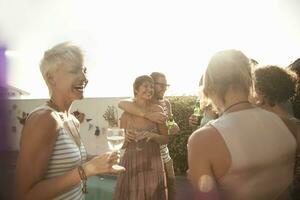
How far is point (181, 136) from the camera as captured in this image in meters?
11.0

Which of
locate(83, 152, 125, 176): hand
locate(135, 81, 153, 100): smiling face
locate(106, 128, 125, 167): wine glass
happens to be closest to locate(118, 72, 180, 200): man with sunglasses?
locate(135, 81, 153, 100): smiling face

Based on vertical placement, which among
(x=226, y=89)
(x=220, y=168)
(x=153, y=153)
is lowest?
(x=153, y=153)

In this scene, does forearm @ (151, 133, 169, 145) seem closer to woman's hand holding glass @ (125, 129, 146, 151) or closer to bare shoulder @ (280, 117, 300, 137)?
woman's hand holding glass @ (125, 129, 146, 151)

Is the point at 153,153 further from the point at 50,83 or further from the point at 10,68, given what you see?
the point at 10,68

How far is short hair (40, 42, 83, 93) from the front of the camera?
2.44 metres

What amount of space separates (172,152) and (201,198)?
29.7 feet

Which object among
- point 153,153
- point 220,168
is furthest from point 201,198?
point 153,153

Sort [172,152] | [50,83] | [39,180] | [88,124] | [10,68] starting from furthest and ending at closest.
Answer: [88,124], [172,152], [50,83], [39,180], [10,68]

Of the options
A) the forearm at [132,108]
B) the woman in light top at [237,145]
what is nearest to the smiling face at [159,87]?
the forearm at [132,108]

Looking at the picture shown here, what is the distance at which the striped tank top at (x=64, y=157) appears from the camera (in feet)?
7.33

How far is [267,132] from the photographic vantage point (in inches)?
81.3

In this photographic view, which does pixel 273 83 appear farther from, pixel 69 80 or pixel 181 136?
pixel 181 136

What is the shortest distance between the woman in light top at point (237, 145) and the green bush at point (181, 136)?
875cm

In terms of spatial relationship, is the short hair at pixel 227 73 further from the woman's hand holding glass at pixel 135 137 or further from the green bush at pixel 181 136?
the green bush at pixel 181 136
